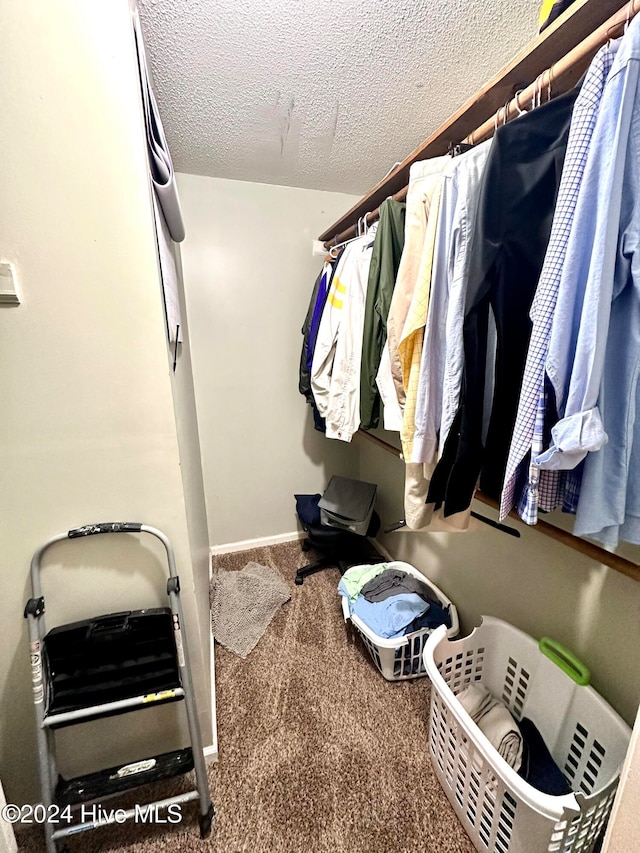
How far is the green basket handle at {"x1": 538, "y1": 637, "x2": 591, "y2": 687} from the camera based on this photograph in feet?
2.73

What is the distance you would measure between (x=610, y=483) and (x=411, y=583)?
3.55 feet

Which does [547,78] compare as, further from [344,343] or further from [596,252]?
[344,343]

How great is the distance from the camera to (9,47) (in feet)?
2.06

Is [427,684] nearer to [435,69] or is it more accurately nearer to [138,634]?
[138,634]

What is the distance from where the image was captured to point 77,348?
0.76m

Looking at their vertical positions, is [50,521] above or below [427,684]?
above

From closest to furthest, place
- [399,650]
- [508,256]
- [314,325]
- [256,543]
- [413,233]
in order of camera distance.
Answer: [508,256]
[413,233]
[399,650]
[314,325]
[256,543]

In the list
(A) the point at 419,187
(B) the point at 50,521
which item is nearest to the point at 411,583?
(B) the point at 50,521

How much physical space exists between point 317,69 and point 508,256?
109cm

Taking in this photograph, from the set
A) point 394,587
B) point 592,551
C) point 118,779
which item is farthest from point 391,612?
point 118,779

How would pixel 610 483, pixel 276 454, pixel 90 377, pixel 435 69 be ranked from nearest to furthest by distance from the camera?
1. pixel 610 483
2. pixel 90 377
3. pixel 435 69
4. pixel 276 454

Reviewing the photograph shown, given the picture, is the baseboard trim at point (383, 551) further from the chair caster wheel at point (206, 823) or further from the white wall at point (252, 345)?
the chair caster wheel at point (206, 823)

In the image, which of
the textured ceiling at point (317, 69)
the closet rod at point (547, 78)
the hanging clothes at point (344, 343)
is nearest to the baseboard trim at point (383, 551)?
the hanging clothes at point (344, 343)

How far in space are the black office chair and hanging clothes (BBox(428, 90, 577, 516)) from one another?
1.32 metres
